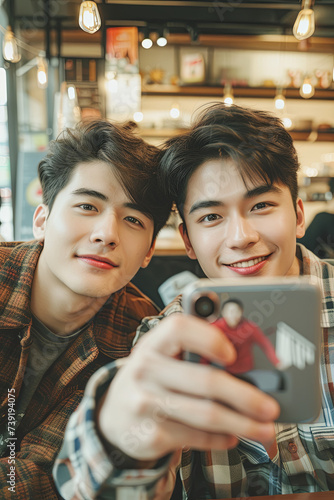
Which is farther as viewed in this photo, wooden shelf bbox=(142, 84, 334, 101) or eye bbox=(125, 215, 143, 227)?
wooden shelf bbox=(142, 84, 334, 101)

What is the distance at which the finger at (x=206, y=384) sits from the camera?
49cm

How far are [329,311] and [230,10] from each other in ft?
11.4

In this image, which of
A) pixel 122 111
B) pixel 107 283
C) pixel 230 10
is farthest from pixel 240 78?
pixel 107 283

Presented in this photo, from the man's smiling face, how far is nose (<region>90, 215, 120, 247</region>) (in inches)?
7.2

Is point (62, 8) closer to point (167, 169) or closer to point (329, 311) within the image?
point (167, 169)

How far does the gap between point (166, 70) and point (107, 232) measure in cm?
348

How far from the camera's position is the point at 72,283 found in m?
0.96

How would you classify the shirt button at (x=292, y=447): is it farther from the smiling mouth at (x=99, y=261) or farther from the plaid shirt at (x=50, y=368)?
the smiling mouth at (x=99, y=261)

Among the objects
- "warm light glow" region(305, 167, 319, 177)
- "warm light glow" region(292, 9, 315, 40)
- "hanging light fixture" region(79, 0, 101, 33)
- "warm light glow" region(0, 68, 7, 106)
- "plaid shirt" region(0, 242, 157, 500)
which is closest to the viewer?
"plaid shirt" region(0, 242, 157, 500)

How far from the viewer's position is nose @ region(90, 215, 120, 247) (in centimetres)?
92

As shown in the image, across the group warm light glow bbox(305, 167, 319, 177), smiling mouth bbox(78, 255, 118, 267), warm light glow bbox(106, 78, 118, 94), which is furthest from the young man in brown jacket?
warm light glow bbox(305, 167, 319, 177)

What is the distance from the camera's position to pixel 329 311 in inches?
38.7

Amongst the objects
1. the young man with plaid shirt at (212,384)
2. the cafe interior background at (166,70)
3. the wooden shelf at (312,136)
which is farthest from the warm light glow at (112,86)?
the young man with plaid shirt at (212,384)

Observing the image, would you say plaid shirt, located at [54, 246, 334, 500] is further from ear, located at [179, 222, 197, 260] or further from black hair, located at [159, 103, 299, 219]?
black hair, located at [159, 103, 299, 219]
